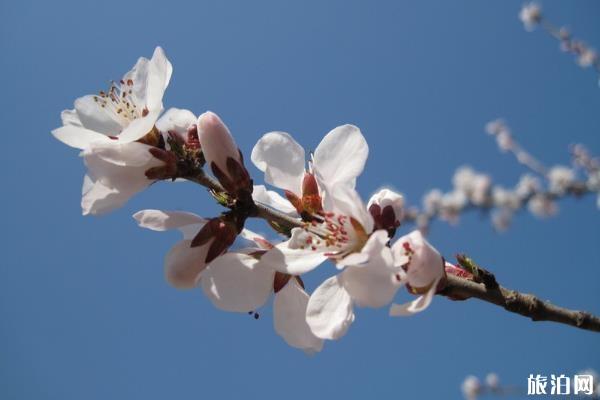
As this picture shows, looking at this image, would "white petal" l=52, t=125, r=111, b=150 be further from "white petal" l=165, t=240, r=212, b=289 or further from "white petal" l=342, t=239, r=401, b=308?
"white petal" l=342, t=239, r=401, b=308

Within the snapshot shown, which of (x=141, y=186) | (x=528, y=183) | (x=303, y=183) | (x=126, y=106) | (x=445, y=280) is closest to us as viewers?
(x=445, y=280)

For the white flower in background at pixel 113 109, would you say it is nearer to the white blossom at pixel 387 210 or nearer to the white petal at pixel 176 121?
the white petal at pixel 176 121

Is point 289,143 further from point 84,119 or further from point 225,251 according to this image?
point 84,119

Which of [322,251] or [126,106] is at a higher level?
[126,106]

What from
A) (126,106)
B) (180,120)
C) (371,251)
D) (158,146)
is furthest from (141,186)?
(371,251)

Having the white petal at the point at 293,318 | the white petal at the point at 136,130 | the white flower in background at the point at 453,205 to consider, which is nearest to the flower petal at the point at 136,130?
the white petal at the point at 136,130

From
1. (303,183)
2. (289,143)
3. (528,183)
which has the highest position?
(528,183)

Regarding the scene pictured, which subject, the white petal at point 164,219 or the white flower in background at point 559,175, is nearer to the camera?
the white petal at point 164,219
